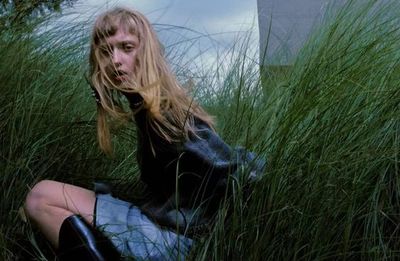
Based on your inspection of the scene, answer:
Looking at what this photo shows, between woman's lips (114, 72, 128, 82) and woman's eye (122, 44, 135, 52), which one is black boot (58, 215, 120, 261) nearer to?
woman's lips (114, 72, 128, 82)

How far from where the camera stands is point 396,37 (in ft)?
7.26

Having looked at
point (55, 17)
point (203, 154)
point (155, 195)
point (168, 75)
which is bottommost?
point (155, 195)

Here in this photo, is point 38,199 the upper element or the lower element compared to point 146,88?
lower

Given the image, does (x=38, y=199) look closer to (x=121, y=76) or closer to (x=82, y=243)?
(x=82, y=243)

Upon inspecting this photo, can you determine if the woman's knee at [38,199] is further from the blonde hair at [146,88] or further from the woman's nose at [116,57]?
the woman's nose at [116,57]

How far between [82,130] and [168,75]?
0.53m

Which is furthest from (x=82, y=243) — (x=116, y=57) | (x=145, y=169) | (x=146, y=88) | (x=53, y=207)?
(x=116, y=57)

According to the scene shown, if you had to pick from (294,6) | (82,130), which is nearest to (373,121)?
(82,130)

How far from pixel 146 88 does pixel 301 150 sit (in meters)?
0.47

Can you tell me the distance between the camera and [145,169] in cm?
210

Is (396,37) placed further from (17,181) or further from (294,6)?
(294,6)

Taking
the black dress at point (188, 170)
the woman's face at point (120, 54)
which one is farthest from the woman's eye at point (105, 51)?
the black dress at point (188, 170)

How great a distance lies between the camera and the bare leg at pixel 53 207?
6.57 ft

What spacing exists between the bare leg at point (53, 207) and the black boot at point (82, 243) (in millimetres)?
75
